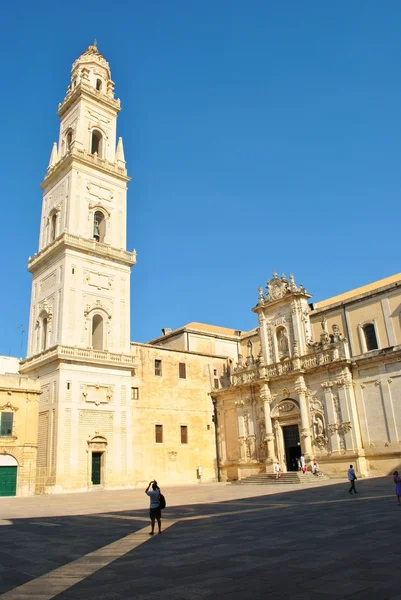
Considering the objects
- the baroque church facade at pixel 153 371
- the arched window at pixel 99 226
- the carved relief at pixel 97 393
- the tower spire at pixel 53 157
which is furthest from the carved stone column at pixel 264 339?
the tower spire at pixel 53 157

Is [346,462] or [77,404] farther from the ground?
[77,404]

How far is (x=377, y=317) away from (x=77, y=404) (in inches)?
825

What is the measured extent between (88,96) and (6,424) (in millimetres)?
27219

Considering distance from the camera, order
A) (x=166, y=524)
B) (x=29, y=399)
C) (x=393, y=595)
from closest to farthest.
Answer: (x=393, y=595)
(x=166, y=524)
(x=29, y=399)

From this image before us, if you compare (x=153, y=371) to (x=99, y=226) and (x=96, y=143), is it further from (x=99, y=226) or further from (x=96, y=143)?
(x=96, y=143)

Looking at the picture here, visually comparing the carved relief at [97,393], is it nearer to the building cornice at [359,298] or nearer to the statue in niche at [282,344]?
the statue in niche at [282,344]

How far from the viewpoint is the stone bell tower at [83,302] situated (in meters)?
31.8

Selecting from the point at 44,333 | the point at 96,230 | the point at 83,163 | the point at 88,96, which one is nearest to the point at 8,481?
the point at 44,333

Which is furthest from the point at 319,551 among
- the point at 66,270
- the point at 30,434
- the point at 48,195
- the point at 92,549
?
the point at 48,195

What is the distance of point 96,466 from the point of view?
3256cm

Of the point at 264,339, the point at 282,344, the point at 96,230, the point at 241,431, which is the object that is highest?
the point at 96,230

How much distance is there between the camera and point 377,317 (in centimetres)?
3456

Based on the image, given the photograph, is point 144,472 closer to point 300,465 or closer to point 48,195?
point 300,465

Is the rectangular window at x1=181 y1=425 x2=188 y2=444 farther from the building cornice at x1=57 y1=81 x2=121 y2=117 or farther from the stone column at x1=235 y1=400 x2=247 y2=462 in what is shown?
the building cornice at x1=57 y1=81 x2=121 y2=117
